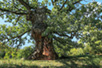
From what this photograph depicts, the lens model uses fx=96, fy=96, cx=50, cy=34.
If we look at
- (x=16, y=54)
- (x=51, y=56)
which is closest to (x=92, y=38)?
(x=51, y=56)

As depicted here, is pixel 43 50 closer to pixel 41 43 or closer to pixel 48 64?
pixel 41 43

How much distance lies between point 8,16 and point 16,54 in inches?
282

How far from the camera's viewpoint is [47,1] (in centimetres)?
1512

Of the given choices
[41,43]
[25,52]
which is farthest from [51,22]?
[25,52]

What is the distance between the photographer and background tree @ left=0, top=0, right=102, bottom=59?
8473 millimetres

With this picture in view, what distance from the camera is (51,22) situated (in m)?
9.31

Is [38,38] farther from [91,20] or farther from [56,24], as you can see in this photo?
[91,20]

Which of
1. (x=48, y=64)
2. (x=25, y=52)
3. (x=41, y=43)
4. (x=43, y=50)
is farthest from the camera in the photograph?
(x=25, y=52)

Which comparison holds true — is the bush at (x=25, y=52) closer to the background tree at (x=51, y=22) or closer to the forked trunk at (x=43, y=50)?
the background tree at (x=51, y=22)

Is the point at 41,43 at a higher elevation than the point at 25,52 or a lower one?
higher

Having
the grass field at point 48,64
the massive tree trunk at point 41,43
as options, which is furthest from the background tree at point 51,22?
the grass field at point 48,64

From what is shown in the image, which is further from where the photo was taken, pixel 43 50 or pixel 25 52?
pixel 25 52

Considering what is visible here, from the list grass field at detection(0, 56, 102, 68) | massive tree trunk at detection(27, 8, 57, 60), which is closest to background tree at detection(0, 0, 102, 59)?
massive tree trunk at detection(27, 8, 57, 60)

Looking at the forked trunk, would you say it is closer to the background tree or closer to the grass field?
the background tree
